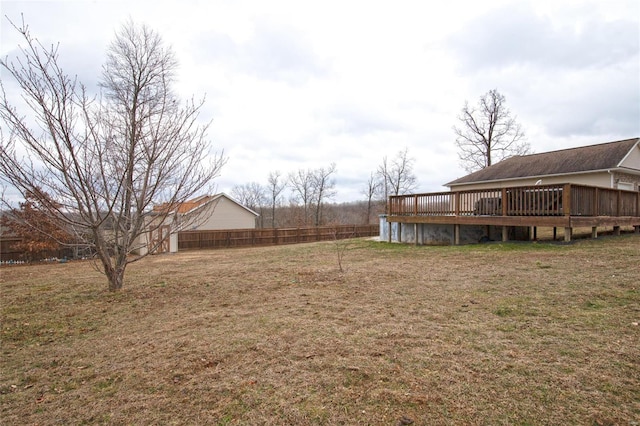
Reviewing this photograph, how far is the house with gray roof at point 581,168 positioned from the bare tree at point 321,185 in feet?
82.3

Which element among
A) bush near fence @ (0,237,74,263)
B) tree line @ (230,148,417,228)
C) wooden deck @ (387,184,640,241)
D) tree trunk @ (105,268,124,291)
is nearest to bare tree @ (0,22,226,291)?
tree trunk @ (105,268,124,291)

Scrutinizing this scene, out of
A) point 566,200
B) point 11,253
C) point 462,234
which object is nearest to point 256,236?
point 11,253

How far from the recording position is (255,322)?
403 cm

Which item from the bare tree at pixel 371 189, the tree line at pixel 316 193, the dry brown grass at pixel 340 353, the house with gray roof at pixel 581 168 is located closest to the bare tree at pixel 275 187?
the tree line at pixel 316 193

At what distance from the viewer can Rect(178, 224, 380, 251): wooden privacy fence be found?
20859 millimetres

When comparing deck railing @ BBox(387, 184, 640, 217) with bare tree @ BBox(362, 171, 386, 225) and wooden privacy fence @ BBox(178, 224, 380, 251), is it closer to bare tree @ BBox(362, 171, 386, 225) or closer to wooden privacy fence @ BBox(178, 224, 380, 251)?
wooden privacy fence @ BBox(178, 224, 380, 251)

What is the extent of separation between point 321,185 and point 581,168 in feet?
101

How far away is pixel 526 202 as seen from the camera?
9.05 meters

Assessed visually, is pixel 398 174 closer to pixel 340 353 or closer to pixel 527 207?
pixel 527 207

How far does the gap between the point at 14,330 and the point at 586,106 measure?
819 inches

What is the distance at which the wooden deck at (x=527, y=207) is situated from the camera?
856cm

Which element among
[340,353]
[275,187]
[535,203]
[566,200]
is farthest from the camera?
[275,187]

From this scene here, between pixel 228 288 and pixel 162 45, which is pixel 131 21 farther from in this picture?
pixel 228 288

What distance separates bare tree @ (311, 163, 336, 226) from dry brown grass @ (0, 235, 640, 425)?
123 ft
